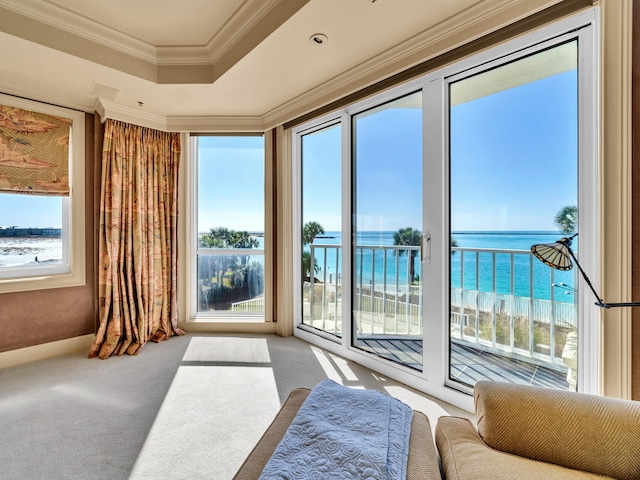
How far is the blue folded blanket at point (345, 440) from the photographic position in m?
0.78

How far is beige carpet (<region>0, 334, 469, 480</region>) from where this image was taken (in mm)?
1519

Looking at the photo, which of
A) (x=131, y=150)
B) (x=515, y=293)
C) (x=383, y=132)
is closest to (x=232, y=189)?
(x=131, y=150)

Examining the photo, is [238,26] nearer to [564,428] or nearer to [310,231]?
[310,231]

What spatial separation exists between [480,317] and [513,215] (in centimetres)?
73

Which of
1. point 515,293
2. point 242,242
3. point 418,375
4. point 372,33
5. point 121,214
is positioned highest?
point 372,33

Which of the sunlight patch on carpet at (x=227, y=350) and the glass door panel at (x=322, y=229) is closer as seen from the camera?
the sunlight patch on carpet at (x=227, y=350)

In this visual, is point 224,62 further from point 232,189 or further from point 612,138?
point 612,138

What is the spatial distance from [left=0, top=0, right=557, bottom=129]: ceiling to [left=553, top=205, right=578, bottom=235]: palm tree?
1133mm

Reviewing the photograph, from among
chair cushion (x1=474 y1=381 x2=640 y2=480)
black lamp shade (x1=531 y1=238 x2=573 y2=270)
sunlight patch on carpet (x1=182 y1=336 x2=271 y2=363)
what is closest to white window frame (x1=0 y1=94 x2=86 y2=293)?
sunlight patch on carpet (x1=182 y1=336 x2=271 y2=363)

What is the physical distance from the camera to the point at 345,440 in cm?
88

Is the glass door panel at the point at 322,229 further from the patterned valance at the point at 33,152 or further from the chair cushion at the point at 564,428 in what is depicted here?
the patterned valance at the point at 33,152

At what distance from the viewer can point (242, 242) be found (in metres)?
3.56

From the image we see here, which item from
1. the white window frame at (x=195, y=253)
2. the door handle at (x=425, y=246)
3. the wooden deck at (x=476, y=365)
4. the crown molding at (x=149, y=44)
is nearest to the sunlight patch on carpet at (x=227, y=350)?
the white window frame at (x=195, y=253)

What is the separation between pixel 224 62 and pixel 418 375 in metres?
2.75
